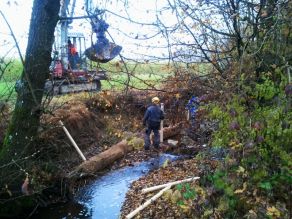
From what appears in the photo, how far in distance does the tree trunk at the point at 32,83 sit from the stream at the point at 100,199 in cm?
148

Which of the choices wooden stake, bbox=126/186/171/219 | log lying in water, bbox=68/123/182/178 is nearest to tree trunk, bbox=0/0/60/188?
log lying in water, bbox=68/123/182/178

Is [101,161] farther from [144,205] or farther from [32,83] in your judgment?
[144,205]

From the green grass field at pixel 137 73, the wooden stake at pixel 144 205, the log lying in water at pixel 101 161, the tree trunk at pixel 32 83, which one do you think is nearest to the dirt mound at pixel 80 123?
the log lying in water at pixel 101 161

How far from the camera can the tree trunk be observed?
324 inches

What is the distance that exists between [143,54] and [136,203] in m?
3.93

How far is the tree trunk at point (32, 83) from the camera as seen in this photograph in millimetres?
8242

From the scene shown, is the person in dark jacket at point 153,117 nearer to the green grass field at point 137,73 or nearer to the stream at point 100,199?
the stream at point 100,199

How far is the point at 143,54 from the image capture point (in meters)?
5.91

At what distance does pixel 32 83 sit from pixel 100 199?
3360 millimetres

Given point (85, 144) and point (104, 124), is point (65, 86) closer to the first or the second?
point (104, 124)

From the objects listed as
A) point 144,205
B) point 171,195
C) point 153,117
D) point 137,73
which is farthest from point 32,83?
point 153,117

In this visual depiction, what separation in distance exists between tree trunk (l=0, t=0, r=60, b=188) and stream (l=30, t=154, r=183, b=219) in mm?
1480

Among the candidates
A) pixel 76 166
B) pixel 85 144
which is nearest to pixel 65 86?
pixel 85 144

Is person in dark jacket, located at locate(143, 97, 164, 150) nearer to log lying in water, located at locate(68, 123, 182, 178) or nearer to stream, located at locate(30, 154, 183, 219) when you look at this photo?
log lying in water, located at locate(68, 123, 182, 178)
